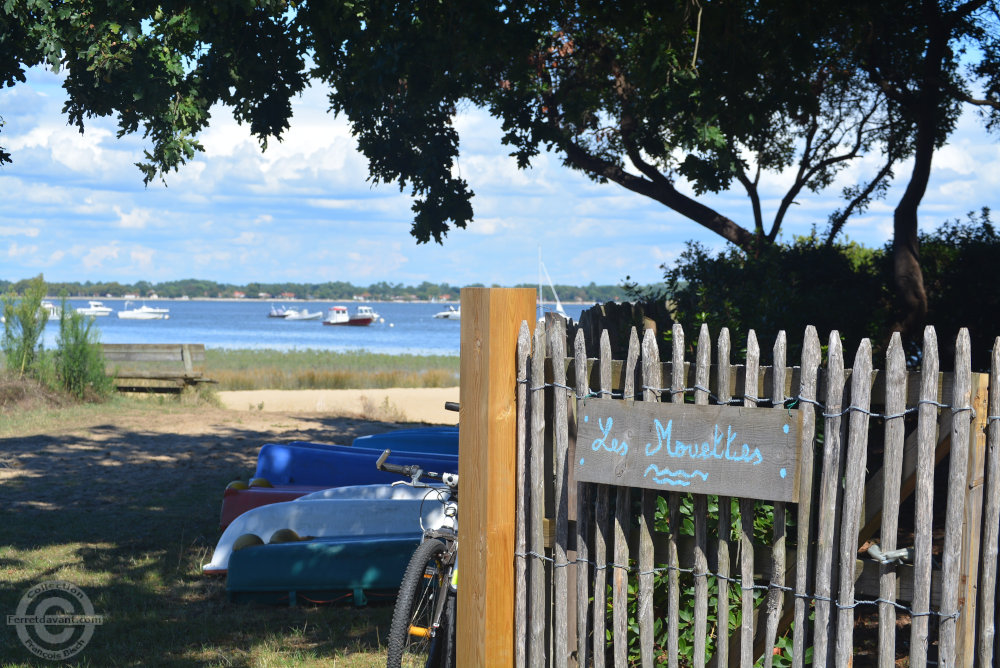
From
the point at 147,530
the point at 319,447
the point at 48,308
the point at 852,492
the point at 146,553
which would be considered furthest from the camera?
the point at 48,308

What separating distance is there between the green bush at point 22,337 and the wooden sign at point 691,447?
14.8 metres

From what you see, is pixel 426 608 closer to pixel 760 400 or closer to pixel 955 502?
pixel 760 400

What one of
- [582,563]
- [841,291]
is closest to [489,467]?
[582,563]

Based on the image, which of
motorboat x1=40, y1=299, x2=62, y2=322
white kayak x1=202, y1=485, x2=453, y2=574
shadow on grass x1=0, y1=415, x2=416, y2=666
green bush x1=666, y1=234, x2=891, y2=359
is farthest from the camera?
motorboat x1=40, y1=299, x2=62, y2=322

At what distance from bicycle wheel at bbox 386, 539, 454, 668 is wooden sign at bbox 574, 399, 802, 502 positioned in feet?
3.59

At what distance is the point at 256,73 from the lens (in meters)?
8.72

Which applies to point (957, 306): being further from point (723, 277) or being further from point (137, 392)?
point (137, 392)

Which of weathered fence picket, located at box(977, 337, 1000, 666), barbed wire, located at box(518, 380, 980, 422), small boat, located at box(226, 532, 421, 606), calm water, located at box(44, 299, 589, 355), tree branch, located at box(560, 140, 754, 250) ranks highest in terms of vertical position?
tree branch, located at box(560, 140, 754, 250)

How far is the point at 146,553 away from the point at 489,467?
15.2 feet

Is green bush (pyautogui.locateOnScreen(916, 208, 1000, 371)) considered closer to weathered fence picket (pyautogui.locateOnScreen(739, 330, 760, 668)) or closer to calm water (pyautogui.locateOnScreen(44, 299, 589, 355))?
weathered fence picket (pyautogui.locateOnScreen(739, 330, 760, 668))

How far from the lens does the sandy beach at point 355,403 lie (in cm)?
1627

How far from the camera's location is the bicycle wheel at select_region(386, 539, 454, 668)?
4070 mm

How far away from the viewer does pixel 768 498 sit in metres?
3.13

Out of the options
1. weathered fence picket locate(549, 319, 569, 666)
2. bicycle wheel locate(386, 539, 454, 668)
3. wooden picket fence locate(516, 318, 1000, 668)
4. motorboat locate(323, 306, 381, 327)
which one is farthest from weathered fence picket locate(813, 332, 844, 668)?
motorboat locate(323, 306, 381, 327)
